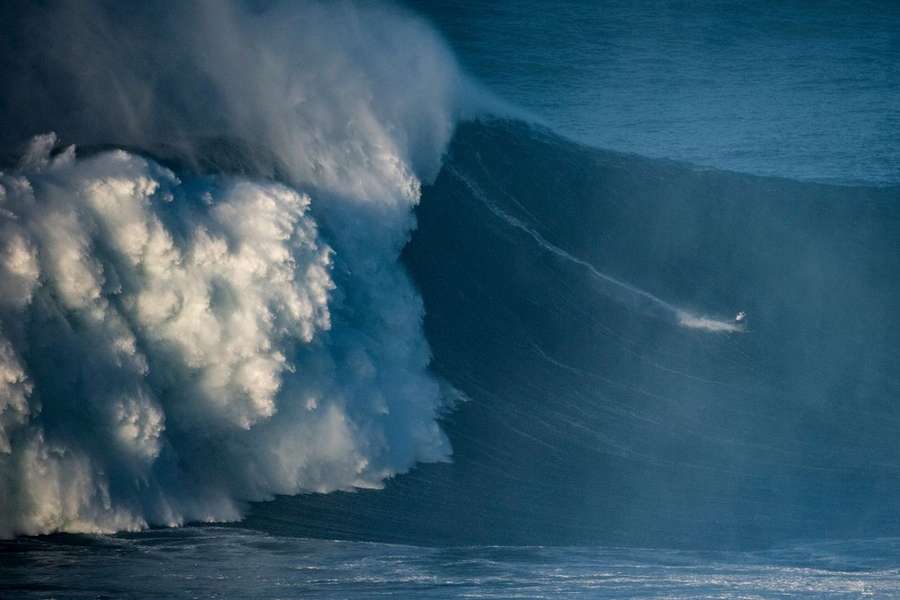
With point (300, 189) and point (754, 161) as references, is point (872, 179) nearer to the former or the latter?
point (754, 161)

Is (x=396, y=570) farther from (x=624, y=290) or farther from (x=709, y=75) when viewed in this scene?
(x=709, y=75)

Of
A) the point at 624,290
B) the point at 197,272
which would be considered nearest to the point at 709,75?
the point at 624,290

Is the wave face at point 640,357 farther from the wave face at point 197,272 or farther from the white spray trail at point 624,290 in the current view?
the wave face at point 197,272

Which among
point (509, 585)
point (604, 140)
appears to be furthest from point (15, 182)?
point (604, 140)

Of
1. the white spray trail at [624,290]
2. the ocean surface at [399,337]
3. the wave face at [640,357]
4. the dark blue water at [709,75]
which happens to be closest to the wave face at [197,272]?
the ocean surface at [399,337]

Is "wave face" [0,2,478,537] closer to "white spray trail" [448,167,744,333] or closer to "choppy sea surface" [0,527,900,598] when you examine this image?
"choppy sea surface" [0,527,900,598]

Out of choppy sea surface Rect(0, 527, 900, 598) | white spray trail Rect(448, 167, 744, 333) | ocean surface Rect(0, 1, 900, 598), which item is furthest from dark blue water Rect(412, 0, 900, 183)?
choppy sea surface Rect(0, 527, 900, 598)
